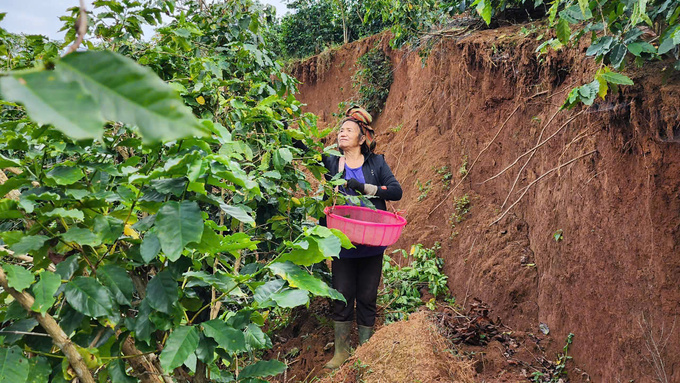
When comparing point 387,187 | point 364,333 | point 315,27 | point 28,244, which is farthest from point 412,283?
point 315,27

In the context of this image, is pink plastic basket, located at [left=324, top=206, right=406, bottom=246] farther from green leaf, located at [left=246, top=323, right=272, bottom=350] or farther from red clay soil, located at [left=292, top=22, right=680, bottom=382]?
green leaf, located at [left=246, top=323, right=272, bottom=350]

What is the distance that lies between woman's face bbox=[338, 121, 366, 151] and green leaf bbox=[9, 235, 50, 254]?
9.56 feet

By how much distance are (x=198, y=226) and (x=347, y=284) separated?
2.77 m

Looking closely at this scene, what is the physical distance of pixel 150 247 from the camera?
108 centimetres

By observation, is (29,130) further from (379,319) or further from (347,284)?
(379,319)

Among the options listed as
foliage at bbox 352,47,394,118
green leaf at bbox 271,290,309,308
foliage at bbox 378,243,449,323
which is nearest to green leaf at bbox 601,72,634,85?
green leaf at bbox 271,290,309,308

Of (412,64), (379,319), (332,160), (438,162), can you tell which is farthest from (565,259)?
(412,64)

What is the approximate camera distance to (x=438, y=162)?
6.75m

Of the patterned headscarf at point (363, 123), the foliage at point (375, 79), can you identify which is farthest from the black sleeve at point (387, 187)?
the foliage at point (375, 79)

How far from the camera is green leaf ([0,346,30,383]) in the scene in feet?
3.12

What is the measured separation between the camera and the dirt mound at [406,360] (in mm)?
2916

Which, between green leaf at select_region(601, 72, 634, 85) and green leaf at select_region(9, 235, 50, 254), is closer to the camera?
green leaf at select_region(9, 235, 50, 254)

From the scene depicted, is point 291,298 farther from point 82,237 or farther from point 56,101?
point 56,101

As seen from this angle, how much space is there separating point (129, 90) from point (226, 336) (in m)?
0.92
